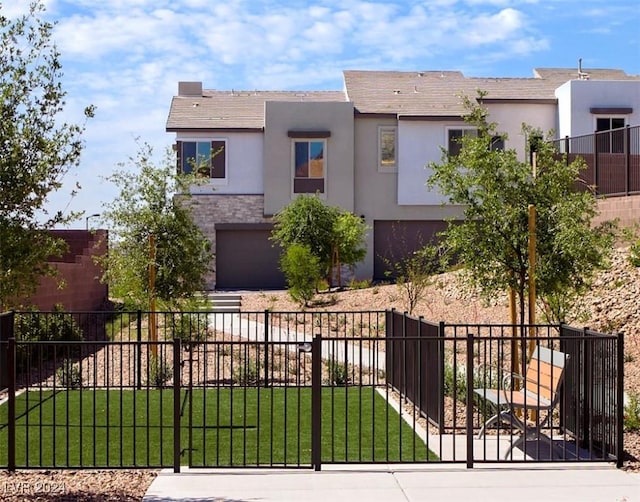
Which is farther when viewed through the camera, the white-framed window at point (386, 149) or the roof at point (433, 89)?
the roof at point (433, 89)

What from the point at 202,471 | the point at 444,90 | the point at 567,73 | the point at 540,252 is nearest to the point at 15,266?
the point at 202,471

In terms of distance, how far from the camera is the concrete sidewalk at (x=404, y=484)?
323 inches

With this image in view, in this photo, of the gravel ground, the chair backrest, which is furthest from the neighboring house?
the chair backrest

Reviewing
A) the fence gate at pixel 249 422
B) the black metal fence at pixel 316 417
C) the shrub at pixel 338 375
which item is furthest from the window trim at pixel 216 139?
the black metal fence at pixel 316 417

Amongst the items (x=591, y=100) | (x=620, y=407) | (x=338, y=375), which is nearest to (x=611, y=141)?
(x=338, y=375)

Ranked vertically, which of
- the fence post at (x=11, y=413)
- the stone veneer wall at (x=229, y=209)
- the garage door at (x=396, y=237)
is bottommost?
the fence post at (x=11, y=413)

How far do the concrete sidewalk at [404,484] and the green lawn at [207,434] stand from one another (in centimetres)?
31

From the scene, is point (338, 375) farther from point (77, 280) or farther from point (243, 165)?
point (243, 165)

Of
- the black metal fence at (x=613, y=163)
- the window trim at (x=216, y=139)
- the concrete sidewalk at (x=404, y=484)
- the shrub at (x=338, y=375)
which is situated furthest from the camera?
the window trim at (x=216, y=139)

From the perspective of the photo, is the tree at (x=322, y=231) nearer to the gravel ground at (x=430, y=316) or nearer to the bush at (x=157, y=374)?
the gravel ground at (x=430, y=316)

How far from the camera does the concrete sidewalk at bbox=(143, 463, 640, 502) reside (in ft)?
26.9

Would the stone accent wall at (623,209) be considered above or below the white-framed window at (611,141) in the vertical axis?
below

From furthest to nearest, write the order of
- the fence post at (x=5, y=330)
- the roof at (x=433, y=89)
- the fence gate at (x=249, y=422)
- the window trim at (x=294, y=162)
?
the roof at (x=433, y=89) < the window trim at (x=294, y=162) < the fence post at (x=5, y=330) < the fence gate at (x=249, y=422)

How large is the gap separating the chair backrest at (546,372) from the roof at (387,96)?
24.6 m
